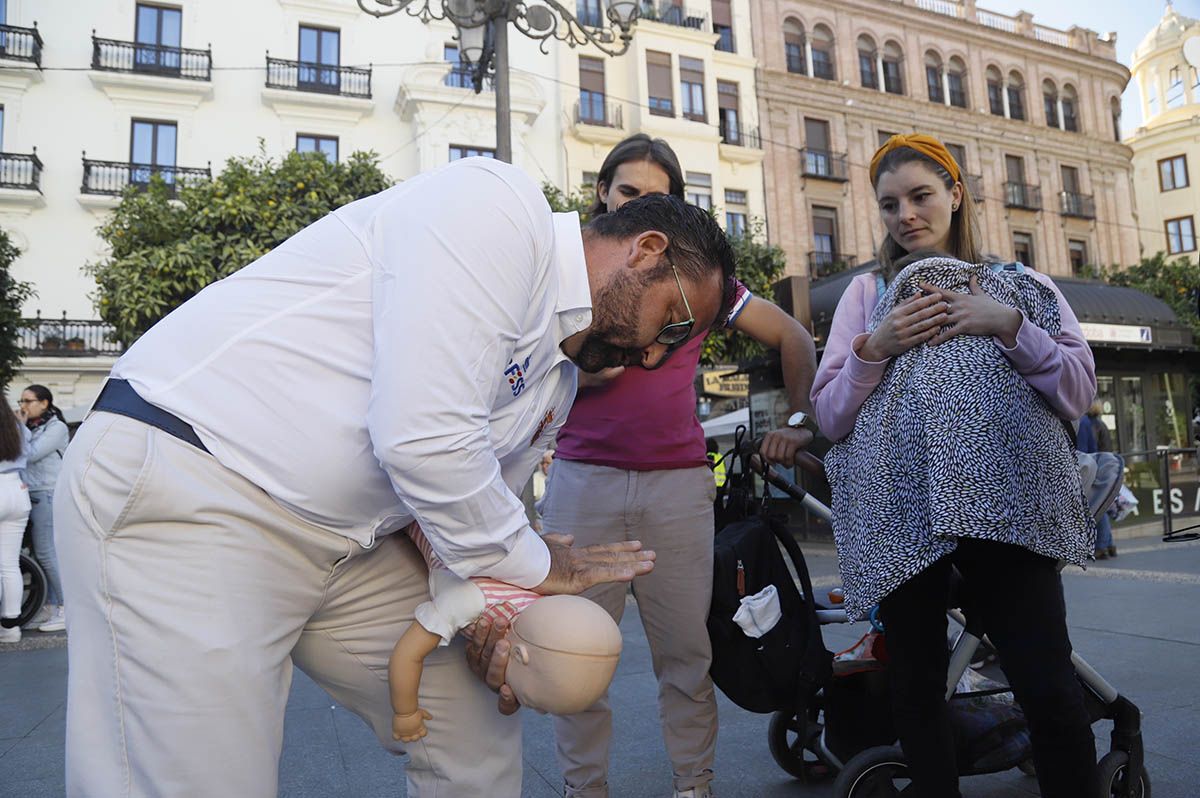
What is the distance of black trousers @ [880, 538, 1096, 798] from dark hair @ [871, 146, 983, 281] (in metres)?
0.89

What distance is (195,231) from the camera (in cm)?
1564

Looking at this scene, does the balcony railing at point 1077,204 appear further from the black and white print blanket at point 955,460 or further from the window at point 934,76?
the black and white print blanket at point 955,460

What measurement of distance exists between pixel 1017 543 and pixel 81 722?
1778 millimetres

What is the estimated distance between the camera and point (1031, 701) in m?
1.81

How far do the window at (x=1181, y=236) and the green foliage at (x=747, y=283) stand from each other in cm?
2575

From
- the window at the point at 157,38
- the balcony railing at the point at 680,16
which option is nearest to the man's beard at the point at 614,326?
the window at the point at 157,38

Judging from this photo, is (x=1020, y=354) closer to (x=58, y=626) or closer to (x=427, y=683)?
(x=427, y=683)

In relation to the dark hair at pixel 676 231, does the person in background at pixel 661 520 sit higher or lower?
lower

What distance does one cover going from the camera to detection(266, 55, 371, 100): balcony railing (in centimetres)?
2270

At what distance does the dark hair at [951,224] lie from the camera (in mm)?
2381

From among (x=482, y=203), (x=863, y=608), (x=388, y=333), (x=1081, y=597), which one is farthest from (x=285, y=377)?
(x=1081, y=597)

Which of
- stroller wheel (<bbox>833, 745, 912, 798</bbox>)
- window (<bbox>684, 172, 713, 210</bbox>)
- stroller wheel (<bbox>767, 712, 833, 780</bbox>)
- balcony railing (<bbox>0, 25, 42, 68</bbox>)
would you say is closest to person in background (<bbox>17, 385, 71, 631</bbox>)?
stroller wheel (<bbox>767, 712, 833, 780</bbox>)

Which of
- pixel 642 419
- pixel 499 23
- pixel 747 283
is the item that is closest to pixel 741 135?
pixel 747 283

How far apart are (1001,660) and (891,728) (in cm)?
67
